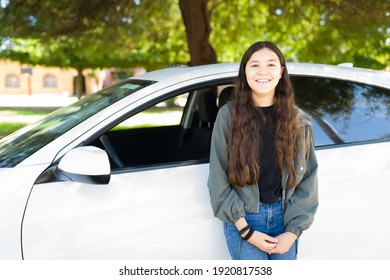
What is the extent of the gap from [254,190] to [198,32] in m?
6.61

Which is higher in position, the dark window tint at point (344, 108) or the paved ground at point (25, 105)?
the dark window tint at point (344, 108)

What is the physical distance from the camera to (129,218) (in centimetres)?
235

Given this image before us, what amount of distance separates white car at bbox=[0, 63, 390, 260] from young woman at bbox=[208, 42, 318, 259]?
0.34 meters

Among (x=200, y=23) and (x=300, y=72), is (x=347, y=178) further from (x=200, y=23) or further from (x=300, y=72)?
(x=200, y=23)

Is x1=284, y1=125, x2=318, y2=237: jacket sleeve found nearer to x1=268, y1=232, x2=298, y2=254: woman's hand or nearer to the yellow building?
x1=268, y1=232, x2=298, y2=254: woman's hand

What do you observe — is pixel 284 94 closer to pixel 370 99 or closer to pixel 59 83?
pixel 370 99

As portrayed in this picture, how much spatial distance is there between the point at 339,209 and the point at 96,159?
133 cm

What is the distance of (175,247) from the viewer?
241 centimetres

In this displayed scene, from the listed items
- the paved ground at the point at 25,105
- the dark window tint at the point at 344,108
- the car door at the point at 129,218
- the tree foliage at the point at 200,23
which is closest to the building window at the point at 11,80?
the paved ground at the point at 25,105

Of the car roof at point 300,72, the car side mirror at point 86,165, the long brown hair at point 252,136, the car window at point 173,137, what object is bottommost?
the car window at point 173,137

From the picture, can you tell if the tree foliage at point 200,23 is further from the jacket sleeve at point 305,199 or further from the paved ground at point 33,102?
the paved ground at point 33,102

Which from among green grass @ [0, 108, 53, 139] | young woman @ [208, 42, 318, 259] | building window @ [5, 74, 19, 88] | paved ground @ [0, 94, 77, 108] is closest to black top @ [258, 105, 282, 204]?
young woman @ [208, 42, 318, 259]

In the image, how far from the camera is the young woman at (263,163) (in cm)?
210

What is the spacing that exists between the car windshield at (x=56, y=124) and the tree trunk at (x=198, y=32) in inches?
212
